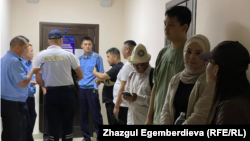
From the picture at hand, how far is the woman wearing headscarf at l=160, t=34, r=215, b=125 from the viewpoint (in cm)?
131

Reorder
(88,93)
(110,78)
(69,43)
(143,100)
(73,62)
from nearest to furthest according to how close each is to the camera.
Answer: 1. (143,100)
2. (73,62)
3. (110,78)
4. (88,93)
5. (69,43)

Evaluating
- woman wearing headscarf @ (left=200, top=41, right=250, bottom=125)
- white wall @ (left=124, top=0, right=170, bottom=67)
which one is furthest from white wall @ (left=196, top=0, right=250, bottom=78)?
white wall @ (left=124, top=0, right=170, bottom=67)

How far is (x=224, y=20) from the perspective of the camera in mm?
1554

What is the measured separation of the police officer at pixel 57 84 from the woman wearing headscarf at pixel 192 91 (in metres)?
1.73

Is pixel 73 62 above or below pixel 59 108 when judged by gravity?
above

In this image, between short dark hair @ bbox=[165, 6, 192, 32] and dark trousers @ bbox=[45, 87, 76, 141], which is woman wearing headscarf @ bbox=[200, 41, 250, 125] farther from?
dark trousers @ bbox=[45, 87, 76, 141]

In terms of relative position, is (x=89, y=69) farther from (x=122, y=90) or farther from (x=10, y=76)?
(x=10, y=76)

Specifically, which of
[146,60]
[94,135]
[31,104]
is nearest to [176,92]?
[146,60]

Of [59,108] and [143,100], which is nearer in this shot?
[143,100]

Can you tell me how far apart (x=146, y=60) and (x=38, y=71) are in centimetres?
141

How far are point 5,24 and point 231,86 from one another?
3735mm

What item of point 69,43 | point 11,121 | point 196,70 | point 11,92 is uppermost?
point 69,43

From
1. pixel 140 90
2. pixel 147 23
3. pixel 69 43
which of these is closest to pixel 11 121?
pixel 140 90

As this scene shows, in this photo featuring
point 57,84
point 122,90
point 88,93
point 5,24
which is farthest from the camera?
point 88,93
